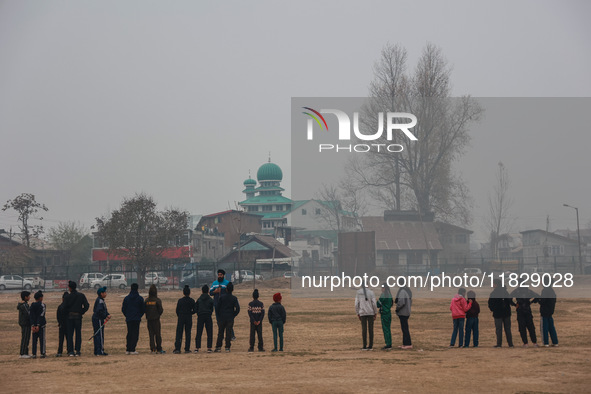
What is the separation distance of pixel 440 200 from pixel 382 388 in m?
52.8

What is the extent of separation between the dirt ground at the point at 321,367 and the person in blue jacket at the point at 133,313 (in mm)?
494

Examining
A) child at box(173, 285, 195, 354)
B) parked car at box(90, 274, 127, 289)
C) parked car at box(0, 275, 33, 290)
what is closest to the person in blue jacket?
child at box(173, 285, 195, 354)

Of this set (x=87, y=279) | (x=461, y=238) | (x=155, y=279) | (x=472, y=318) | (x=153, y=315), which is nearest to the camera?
(x=153, y=315)

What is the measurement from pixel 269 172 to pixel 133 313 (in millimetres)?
156431

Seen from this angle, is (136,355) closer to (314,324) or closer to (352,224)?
(314,324)

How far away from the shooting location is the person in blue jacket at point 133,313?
1986 centimetres

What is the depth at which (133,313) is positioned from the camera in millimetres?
19812

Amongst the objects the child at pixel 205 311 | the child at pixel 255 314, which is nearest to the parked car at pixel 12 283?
the child at pixel 205 311

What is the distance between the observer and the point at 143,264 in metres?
72.2

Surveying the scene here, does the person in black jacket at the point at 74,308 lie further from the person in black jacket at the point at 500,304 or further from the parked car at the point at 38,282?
the parked car at the point at 38,282

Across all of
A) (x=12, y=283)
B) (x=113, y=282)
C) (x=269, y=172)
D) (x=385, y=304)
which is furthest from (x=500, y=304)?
(x=269, y=172)

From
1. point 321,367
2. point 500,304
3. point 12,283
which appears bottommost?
point 321,367

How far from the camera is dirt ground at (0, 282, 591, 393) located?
14578 millimetres

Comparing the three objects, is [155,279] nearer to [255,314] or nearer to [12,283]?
[12,283]
